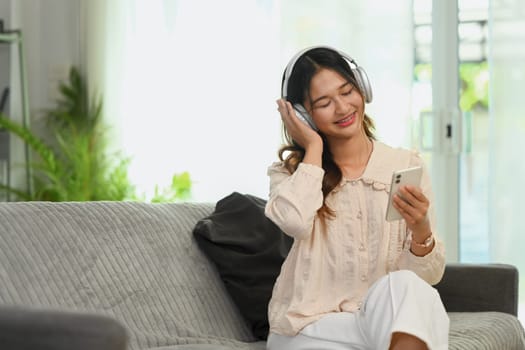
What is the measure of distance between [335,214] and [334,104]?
264 millimetres

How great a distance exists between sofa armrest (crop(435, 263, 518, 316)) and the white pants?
2.81ft

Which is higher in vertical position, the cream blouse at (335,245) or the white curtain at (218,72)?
the white curtain at (218,72)

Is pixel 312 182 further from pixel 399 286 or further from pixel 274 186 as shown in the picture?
pixel 399 286

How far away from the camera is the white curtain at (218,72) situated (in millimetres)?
4832

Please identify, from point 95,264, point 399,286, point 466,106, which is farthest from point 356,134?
point 466,106

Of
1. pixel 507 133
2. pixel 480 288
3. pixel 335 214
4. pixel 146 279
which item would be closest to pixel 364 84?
pixel 335 214

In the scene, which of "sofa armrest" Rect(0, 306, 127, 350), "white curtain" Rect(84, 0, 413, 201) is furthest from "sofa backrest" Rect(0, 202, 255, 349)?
"white curtain" Rect(84, 0, 413, 201)

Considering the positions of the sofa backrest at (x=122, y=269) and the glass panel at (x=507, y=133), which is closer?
the sofa backrest at (x=122, y=269)

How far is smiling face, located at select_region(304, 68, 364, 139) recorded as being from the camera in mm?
2473

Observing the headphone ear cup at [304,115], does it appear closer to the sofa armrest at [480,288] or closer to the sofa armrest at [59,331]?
the sofa armrest at [480,288]

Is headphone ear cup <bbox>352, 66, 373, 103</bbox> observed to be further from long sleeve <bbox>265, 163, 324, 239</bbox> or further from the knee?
the knee

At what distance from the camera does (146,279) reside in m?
2.69

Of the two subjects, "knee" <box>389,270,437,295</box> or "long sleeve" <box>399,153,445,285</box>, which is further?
"long sleeve" <box>399,153,445,285</box>

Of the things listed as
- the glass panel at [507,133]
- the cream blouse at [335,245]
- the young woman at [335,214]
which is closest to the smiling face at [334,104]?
the young woman at [335,214]
